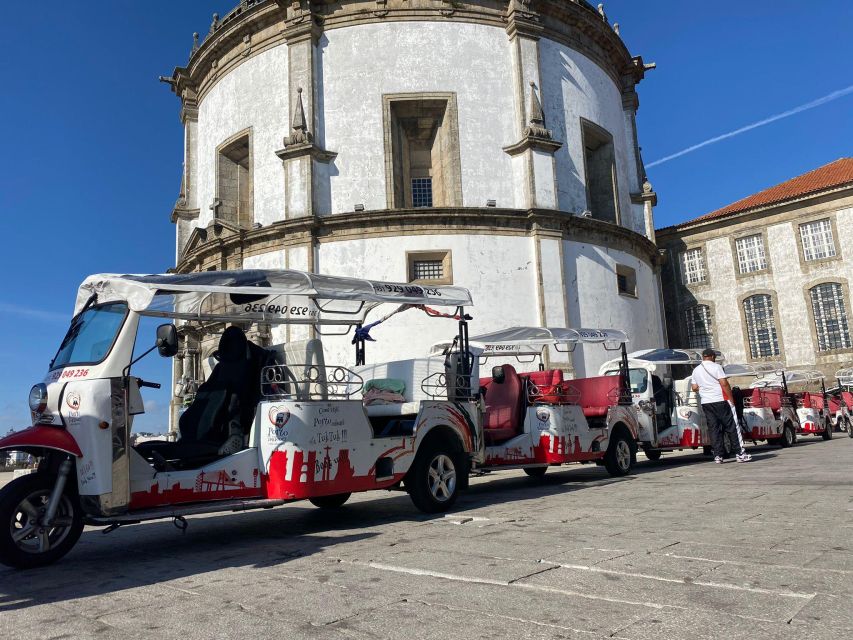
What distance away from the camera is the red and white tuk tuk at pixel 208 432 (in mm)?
5820

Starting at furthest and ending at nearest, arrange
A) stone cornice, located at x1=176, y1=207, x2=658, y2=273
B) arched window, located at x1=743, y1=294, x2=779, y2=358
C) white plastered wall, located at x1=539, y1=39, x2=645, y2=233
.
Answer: arched window, located at x1=743, y1=294, x2=779, y2=358, white plastered wall, located at x1=539, y1=39, x2=645, y2=233, stone cornice, located at x1=176, y1=207, x2=658, y2=273

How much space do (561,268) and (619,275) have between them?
4068mm

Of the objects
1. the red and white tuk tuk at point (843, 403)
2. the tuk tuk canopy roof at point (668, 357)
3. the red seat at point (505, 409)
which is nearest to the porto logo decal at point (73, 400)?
the red seat at point (505, 409)

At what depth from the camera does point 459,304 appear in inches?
356

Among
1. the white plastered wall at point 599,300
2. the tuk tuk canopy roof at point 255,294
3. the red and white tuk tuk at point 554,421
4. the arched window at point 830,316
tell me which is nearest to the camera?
the tuk tuk canopy roof at point 255,294

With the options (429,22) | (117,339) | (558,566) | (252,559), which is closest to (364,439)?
(252,559)

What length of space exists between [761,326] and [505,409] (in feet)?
106

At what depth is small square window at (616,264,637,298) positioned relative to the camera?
27203 mm

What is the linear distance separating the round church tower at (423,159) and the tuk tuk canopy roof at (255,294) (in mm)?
13478

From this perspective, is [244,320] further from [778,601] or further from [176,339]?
[778,601]

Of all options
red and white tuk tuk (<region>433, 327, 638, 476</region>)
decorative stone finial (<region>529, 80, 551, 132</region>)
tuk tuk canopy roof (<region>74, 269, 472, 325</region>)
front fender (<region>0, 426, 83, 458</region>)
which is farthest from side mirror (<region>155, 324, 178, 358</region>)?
decorative stone finial (<region>529, 80, 551, 132</region>)

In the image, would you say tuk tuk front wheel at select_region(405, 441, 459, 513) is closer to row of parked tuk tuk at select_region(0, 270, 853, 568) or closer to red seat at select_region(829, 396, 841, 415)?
row of parked tuk tuk at select_region(0, 270, 853, 568)

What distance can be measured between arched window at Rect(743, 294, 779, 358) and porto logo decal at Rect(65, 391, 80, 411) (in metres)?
38.3

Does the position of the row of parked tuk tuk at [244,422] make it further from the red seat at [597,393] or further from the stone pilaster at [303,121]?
the stone pilaster at [303,121]
